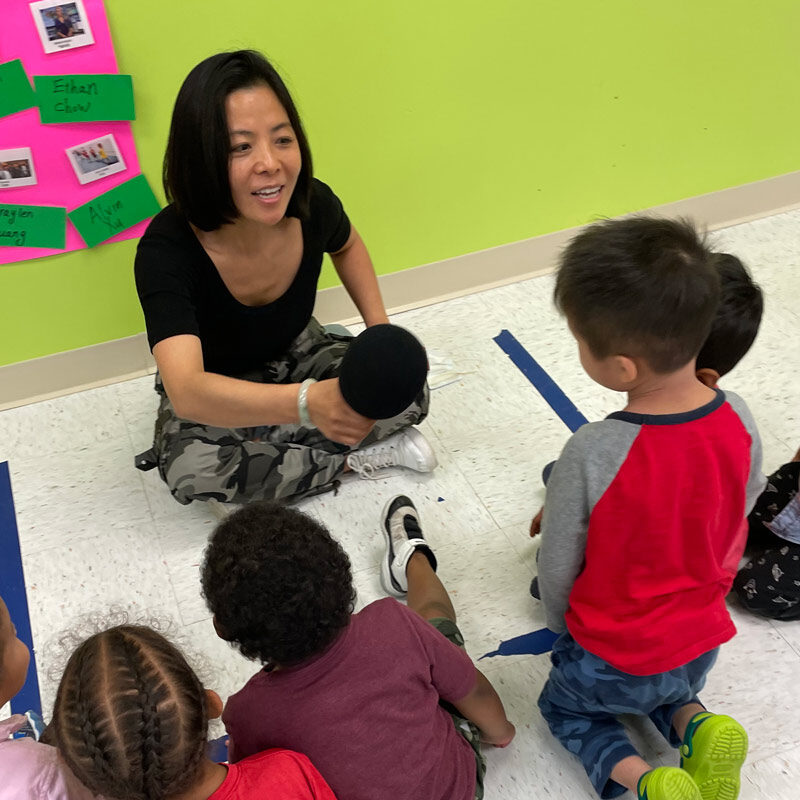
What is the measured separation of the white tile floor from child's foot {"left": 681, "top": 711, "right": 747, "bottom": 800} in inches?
6.7

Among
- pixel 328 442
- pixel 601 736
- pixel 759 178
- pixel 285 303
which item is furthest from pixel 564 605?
pixel 759 178

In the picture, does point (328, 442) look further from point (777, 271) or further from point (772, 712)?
point (777, 271)

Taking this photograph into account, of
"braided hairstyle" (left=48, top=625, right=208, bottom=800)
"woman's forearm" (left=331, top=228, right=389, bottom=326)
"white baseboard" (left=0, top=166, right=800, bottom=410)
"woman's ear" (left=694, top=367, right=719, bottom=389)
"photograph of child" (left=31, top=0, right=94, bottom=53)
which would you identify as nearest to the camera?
"braided hairstyle" (left=48, top=625, right=208, bottom=800)

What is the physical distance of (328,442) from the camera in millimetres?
1907

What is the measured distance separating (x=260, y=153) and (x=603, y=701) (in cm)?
109

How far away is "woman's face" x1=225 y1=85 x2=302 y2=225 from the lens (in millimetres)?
1428

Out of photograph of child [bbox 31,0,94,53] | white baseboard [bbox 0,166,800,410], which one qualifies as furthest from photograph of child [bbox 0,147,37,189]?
white baseboard [bbox 0,166,800,410]

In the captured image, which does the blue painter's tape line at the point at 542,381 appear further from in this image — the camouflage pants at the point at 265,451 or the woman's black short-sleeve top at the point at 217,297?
the woman's black short-sleeve top at the point at 217,297

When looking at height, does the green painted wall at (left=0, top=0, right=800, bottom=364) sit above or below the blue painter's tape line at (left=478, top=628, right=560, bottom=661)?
above

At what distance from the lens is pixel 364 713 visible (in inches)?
41.4

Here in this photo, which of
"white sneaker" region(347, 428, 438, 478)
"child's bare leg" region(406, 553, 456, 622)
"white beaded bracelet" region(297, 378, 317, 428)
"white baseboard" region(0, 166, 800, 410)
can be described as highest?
"white beaded bracelet" region(297, 378, 317, 428)

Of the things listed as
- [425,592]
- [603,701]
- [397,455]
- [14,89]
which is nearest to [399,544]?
[425,592]

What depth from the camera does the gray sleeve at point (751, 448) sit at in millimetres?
1139

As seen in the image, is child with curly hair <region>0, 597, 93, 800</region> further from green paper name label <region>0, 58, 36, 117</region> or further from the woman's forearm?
green paper name label <region>0, 58, 36, 117</region>
